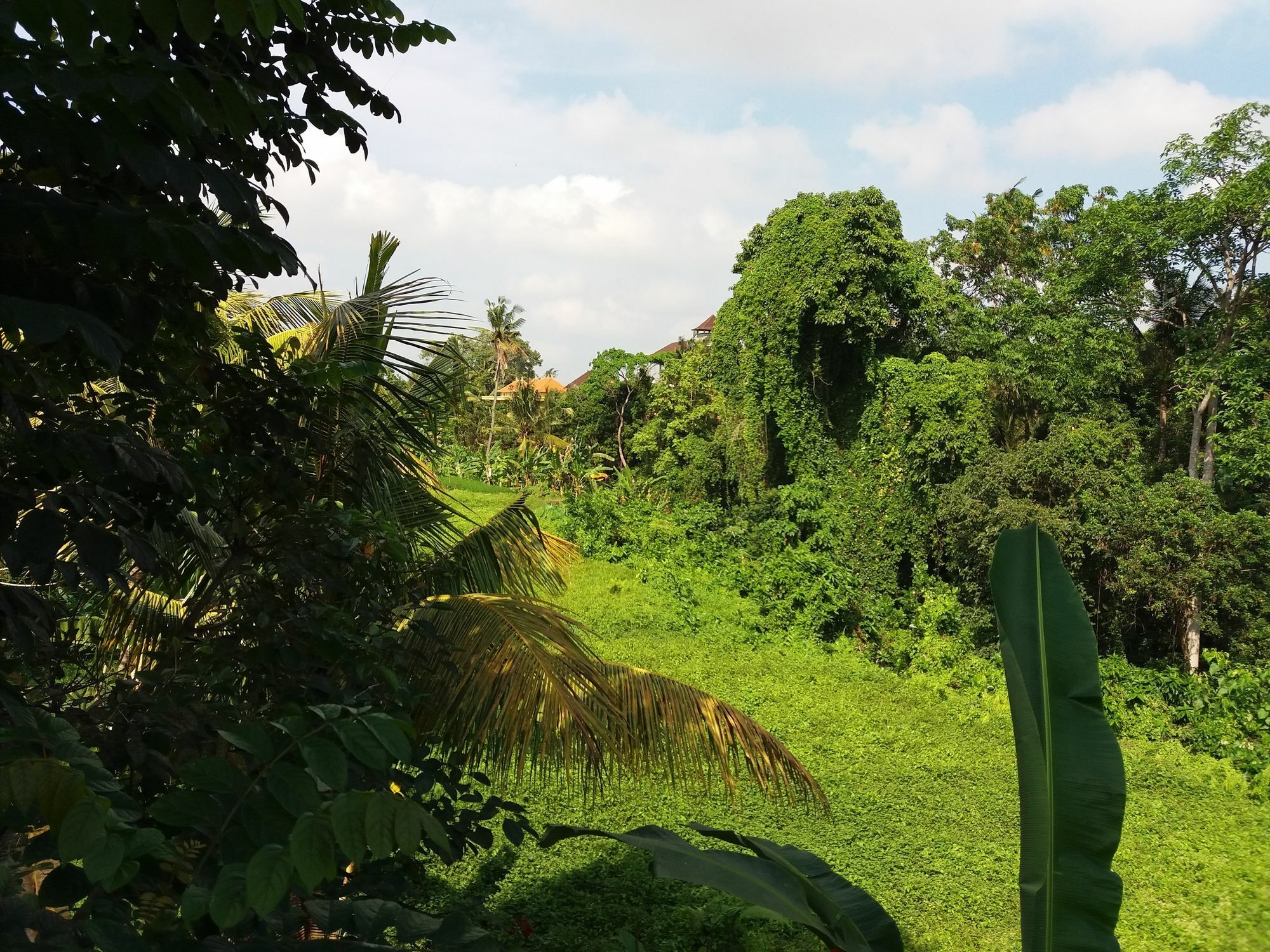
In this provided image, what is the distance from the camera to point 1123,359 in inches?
496

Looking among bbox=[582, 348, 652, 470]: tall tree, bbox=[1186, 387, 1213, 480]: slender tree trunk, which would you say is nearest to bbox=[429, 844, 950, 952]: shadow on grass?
bbox=[1186, 387, 1213, 480]: slender tree trunk

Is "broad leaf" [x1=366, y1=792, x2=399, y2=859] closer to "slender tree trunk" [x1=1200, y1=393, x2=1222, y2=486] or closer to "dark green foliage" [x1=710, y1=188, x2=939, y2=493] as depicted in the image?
"slender tree trunk" [x1=1200, y1=393, x2=1222, y2=486]

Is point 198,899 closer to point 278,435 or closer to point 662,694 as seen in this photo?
point 278,435

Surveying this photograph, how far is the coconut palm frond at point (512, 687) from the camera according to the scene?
3.07m

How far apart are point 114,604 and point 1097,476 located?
10.3 metres

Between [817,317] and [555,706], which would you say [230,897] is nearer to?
[555,706]

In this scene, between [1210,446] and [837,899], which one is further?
[1210,446]

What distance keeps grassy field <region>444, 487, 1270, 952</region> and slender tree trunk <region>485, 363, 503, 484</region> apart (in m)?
14.1

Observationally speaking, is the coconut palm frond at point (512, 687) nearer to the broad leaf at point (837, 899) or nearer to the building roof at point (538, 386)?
the broad leaf at point (837, 899)

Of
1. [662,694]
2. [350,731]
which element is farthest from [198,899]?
[662,694]

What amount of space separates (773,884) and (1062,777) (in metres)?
0.83

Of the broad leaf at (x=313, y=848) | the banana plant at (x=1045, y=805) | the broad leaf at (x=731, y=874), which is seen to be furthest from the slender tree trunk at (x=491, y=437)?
the broad leaf at (x=313, y=848)

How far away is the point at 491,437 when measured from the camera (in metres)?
28.8

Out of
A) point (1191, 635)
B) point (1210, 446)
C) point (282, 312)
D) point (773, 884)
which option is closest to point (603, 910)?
point (773, 884)
